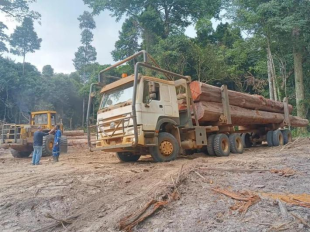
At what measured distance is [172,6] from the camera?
28.6 meters

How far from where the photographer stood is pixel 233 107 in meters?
10.1

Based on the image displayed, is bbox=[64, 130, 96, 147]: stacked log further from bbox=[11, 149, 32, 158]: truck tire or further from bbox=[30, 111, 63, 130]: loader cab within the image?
bbox=[11, 149, 32, 158]: truck tire

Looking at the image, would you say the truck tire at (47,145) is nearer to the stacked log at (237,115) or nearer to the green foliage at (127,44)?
the stacked log at (237,115)

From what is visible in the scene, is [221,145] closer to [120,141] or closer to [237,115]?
[237,115]

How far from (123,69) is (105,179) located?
21.2m

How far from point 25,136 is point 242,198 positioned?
11.4 meters

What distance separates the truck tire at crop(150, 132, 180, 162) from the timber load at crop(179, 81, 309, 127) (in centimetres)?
142

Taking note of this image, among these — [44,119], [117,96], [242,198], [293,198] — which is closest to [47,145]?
[44,119]

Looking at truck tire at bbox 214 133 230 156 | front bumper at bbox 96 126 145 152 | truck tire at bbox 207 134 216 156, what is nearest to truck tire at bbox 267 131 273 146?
truck tire at bbox 214 133 230 156

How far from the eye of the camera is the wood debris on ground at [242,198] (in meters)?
3.12

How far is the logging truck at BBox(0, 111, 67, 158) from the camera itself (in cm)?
1226

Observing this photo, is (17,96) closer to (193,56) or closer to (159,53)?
(159,53)

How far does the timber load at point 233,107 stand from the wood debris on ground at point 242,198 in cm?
504

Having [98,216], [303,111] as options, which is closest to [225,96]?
[98,216]
